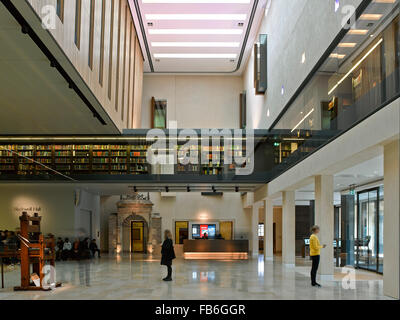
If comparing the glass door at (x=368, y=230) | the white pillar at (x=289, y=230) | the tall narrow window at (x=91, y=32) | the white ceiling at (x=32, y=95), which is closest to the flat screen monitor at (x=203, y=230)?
the white ceiling at (x=32, y=95)

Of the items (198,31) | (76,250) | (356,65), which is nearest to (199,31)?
(198,31)

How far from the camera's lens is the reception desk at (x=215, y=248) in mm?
23281

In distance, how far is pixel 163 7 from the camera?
22969 mm

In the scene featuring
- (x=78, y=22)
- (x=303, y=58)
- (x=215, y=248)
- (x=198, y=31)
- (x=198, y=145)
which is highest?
(x=198, y=31)

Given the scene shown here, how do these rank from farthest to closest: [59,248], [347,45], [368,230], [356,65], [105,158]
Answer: [105,158], [59,248], [368,230], [347,45], [356,65]

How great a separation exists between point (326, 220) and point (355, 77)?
4.28 metres

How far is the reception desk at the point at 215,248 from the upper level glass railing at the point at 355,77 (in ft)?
31.0

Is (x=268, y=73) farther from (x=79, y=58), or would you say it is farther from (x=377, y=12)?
(x=377, y=12)

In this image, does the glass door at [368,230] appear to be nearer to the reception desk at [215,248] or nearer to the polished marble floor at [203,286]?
the polished marble floor at [203,286]

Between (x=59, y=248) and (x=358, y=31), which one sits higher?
(x=358, y=31)

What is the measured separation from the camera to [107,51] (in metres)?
18.2

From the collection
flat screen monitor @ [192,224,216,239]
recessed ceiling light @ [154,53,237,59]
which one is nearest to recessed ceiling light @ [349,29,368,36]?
recessed ceiling light @ [154,53,237,59]

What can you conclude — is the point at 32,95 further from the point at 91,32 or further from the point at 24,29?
the point at 24,29

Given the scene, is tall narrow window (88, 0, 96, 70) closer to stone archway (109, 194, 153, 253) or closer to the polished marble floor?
the polished marble floor
